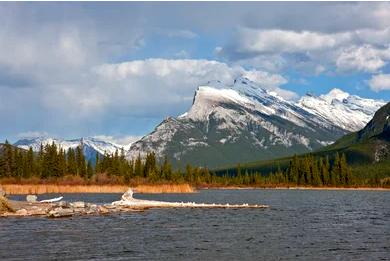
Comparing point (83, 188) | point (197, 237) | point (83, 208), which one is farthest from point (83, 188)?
point (197, 237)

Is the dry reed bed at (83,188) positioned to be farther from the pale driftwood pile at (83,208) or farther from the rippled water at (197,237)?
the rippled water at (197,237)

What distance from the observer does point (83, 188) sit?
162 meters

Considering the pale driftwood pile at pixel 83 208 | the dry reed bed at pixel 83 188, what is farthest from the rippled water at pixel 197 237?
the dry reed bed at pixel 83 188

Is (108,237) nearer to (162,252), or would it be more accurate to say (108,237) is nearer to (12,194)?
(162,252)

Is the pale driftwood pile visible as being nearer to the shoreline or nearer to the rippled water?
the rippled water

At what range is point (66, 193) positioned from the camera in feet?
531

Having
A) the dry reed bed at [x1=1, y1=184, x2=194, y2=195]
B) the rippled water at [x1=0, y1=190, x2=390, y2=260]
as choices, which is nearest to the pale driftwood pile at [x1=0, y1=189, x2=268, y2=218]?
the rippled water at [x1=0, y1=190, x2=390, y2=260]

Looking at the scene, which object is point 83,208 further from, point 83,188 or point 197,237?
point 83,188

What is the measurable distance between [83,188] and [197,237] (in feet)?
354

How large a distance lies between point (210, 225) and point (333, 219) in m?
19.8

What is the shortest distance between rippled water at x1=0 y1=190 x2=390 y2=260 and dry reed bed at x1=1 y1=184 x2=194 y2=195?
75878 mm

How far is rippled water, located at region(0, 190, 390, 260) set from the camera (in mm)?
47312

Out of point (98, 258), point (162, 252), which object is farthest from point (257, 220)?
point (98, 258)

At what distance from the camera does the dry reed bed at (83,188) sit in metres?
154
